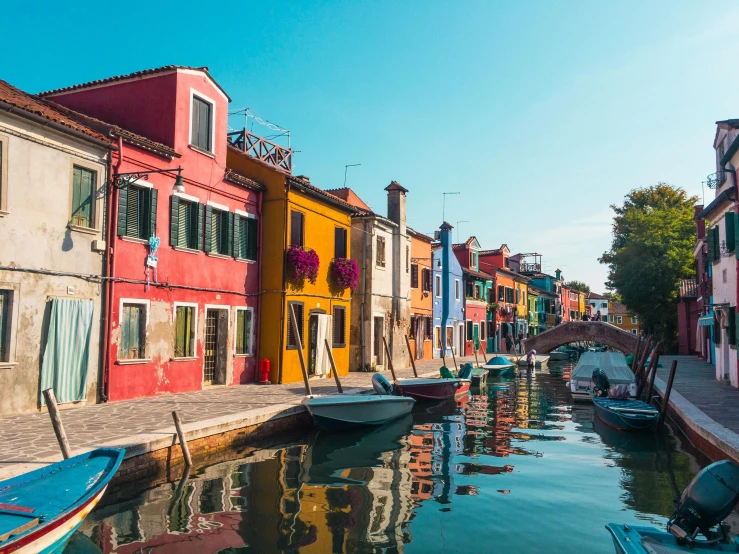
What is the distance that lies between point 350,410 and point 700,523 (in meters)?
9.73

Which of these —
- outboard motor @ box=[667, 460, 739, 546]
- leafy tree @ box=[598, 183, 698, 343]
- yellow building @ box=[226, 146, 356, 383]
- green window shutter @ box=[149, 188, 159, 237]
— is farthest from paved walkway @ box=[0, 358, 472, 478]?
leafy tree @ box=[598, 183, 698, 343]

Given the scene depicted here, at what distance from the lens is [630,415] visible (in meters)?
15.7

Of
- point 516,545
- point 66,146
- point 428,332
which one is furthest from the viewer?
point 428,332

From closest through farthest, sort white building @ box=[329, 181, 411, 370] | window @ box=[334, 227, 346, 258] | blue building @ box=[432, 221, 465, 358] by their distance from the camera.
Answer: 1. window @ box=[334, 227, 346, 258]
2. white building @ box=[329, 181, 411, 370]
3. blue building @ box=[432, 221, 465, 358]

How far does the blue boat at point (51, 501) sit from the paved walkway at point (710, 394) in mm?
11353

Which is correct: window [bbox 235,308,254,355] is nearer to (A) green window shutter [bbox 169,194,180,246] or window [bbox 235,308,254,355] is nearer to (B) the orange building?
(A) green window shutter [bbox 169,194,180,246]

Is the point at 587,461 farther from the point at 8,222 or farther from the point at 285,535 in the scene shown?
the point at 8,222

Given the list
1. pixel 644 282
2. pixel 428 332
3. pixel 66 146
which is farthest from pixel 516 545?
pixel 644 282

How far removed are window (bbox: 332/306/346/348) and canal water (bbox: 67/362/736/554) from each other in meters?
8.37

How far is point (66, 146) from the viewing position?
43.0 feet

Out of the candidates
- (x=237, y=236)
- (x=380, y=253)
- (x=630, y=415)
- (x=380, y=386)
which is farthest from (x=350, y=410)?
(x=380, y=253)

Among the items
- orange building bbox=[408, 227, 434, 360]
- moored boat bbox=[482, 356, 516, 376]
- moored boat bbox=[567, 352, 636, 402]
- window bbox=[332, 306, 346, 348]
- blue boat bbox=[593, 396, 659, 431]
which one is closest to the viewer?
blue boat bbox=[593, 396, 659, 431]

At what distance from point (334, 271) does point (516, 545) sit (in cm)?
1649

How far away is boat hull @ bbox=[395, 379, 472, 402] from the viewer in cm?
1994
